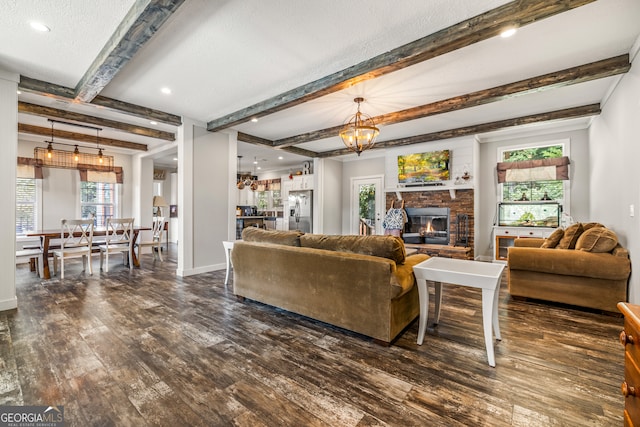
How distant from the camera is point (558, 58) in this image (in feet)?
9.96

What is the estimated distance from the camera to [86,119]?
15.9 ft

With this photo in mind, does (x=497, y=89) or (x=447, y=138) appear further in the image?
(x=447, y=138)

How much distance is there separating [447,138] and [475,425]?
5391 millimetres

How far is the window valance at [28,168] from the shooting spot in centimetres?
597

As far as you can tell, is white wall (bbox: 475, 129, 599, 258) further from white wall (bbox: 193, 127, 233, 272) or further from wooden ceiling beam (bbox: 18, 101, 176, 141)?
wooden ceiling beam (bbox: 18, 101, 176, 141)

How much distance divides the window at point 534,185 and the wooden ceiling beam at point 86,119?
23.8 feet

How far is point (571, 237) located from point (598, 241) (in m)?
0.39

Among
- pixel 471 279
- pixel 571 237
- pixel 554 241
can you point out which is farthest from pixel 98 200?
pixel 571 237

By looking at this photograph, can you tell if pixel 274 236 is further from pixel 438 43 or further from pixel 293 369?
pixel 438 43

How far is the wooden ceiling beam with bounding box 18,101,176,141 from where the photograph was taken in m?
4.34

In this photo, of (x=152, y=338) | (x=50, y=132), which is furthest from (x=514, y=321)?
(x=50, y=132)

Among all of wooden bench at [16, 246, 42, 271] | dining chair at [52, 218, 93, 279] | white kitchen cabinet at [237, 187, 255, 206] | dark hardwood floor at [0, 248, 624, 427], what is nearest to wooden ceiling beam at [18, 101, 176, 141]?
dining chair at [52, 218, 93, 279]

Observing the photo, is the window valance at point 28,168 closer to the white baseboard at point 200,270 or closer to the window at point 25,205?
the window at point 25,205

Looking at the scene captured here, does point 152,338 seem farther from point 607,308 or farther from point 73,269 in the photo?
point 607,308
